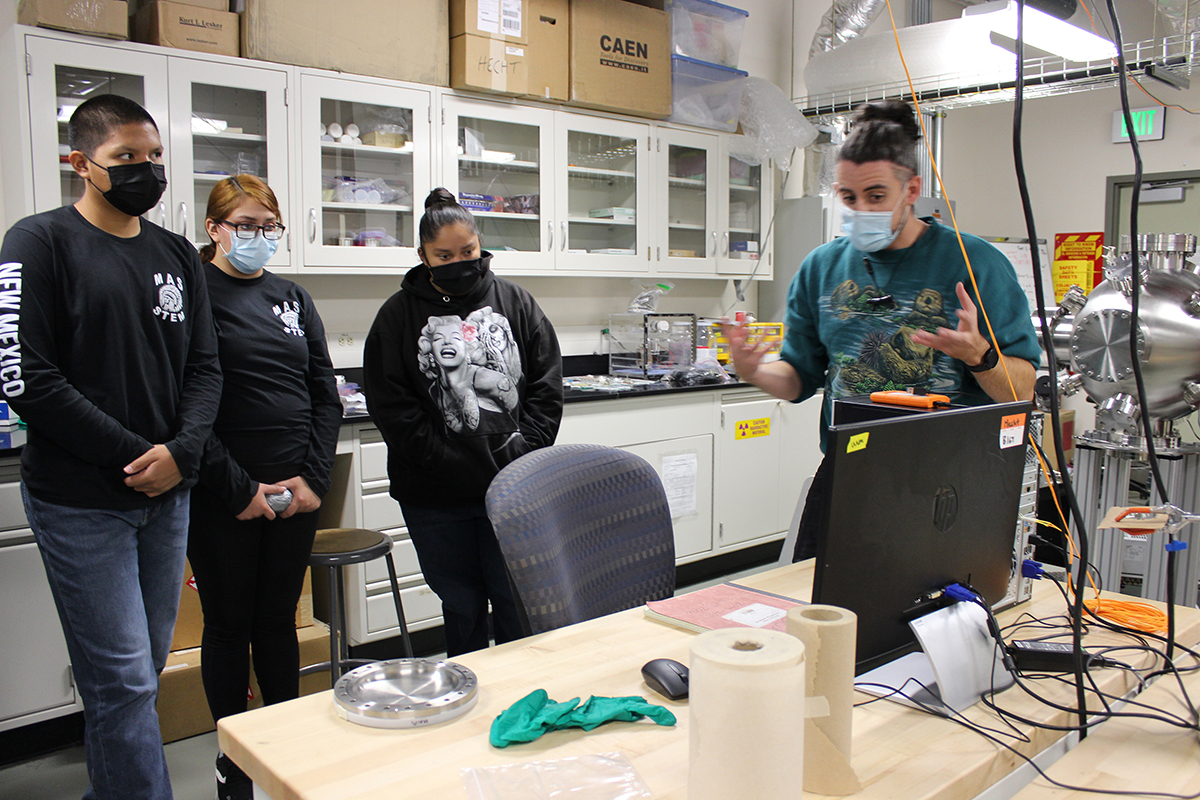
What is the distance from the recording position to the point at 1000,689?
1040 millimetres

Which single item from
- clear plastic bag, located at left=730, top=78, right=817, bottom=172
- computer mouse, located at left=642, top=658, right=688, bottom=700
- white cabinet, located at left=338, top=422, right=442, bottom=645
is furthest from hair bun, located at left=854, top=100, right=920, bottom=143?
clear plastic bag, located at left=730, top=78, right=817, bottom=172

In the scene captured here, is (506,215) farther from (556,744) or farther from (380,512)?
(556,744)

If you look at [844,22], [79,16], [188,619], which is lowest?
[188,619]

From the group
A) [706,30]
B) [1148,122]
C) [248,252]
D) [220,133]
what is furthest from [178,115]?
[1148,122]

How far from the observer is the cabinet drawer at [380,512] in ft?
9.02

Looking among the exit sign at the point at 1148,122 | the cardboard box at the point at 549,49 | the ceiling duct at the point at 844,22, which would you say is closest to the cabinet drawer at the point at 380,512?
the cardboard box at the point at 549,49

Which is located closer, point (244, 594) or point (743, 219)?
point (244, 594)

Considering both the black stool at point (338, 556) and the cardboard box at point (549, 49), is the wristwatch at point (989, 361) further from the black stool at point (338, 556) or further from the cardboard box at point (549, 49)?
the cardboard box at point (549, 49)

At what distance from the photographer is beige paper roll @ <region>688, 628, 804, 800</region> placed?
60 centimetres

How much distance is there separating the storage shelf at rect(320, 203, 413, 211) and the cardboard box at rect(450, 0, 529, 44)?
671 millimetres

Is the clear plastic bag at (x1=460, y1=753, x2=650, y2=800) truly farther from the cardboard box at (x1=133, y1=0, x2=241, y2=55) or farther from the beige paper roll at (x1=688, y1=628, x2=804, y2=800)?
the cardboard box at (x1=133, y1=0, x2=241, y2=55)

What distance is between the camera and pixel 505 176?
3.49m

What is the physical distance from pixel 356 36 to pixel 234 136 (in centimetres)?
55

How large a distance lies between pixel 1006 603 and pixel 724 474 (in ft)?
8.10
